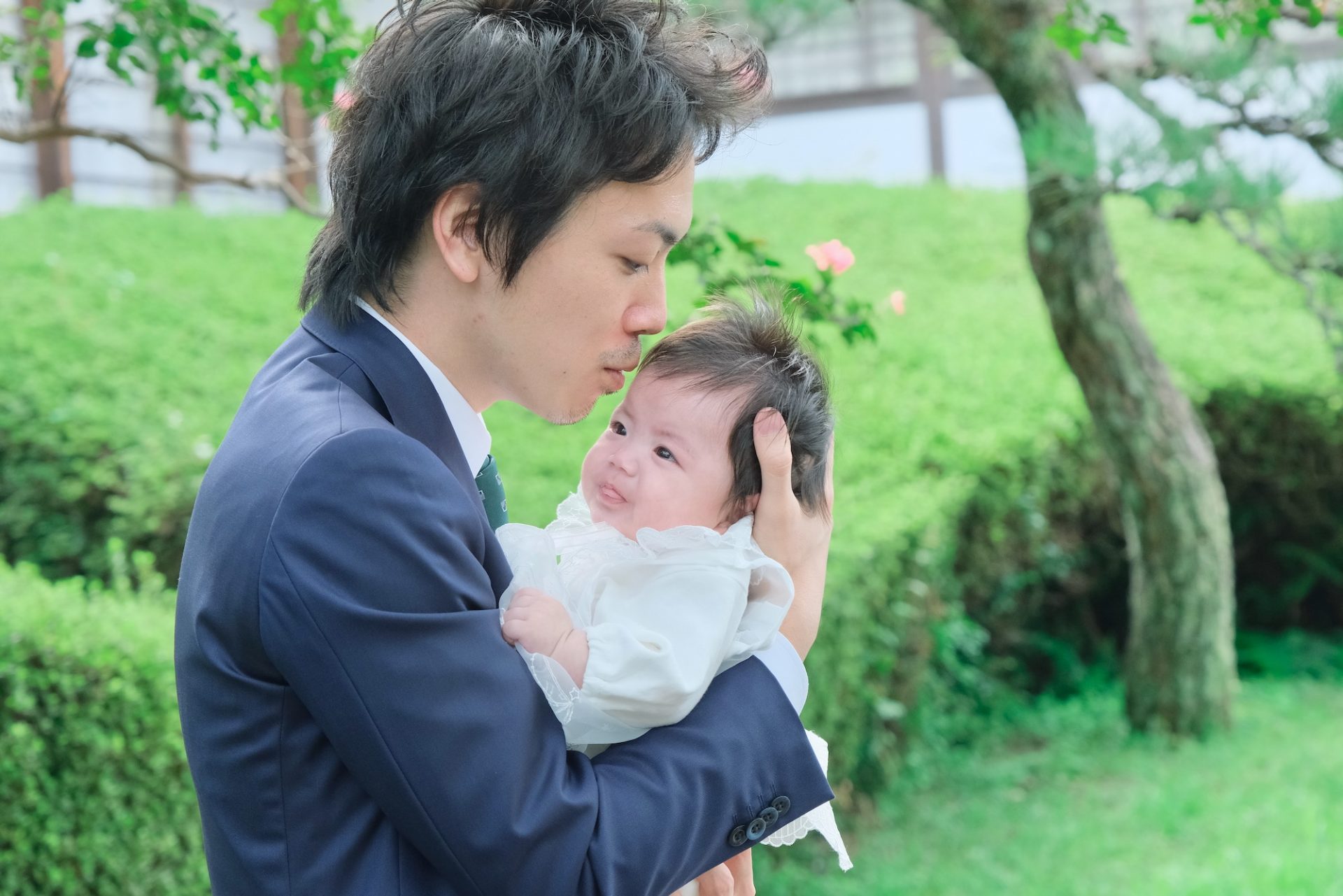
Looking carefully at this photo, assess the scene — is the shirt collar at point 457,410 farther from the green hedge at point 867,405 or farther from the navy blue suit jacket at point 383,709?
the green hedge at point 867,405

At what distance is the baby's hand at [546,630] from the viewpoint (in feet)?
4.37

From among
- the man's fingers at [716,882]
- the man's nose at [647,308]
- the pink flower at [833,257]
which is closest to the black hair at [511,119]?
the man's nose at [647,308]

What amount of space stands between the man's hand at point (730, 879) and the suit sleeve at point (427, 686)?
0.35 metres

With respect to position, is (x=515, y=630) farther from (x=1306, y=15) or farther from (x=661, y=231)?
(x=1306, y=15)

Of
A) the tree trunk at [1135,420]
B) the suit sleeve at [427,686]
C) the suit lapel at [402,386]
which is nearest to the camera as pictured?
the suit sleeve at [427,686]

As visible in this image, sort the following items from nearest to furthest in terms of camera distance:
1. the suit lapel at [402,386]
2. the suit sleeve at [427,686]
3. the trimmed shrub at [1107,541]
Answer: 1. the suit sleeve at [427,686]
2. the suit lapel at [402,386]
3. the trimmed shrub at [1107,541]

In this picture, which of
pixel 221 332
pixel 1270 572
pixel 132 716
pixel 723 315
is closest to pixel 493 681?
pixel 723 315

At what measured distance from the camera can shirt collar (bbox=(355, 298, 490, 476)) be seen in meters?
1.34

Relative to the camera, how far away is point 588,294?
1.36 m

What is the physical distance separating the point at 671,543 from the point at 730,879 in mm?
399

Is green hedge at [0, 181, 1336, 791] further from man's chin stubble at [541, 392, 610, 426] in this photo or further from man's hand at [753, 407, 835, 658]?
man's chin stubble at [541, 392, 610, 426]

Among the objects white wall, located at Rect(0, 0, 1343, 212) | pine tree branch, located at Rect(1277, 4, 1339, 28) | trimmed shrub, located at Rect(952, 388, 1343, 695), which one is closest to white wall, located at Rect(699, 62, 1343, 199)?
white wall, located at Rect(0, 0, 1343, 212)

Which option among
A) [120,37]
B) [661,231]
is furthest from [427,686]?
[120,37]

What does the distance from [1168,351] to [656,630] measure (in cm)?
576
